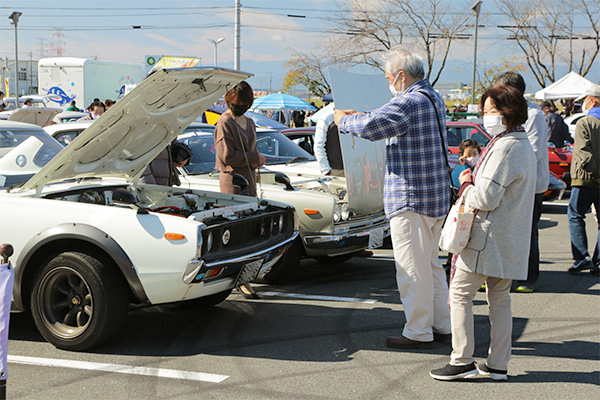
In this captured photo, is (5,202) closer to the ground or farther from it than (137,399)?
farther from it

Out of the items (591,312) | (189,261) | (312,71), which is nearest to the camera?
(189,261)

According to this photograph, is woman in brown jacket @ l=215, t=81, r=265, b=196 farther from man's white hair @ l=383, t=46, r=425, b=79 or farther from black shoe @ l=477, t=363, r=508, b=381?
black shoe @ l=477, t=363, r=508, b=381

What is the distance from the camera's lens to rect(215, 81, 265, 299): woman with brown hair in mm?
6145

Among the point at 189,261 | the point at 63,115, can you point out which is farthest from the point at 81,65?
the point at 189,261

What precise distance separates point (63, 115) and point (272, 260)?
470 inches

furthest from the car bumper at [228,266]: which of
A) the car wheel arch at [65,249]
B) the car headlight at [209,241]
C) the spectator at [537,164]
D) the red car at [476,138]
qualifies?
the red car at [476,138]

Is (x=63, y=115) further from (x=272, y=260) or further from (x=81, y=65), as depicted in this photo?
(x=272, y=260)

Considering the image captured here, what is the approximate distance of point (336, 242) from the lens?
6484mm

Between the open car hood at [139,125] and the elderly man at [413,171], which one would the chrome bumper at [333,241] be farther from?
the elderly man at [413,171]

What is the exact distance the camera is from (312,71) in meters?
41.3

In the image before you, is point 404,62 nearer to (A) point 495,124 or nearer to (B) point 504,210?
(A) point 495,124

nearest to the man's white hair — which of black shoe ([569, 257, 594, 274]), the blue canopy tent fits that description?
black shoe ([569, 257, 594, 274])

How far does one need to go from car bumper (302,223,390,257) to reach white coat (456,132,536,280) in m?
2.62

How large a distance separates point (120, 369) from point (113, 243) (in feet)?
2.75
